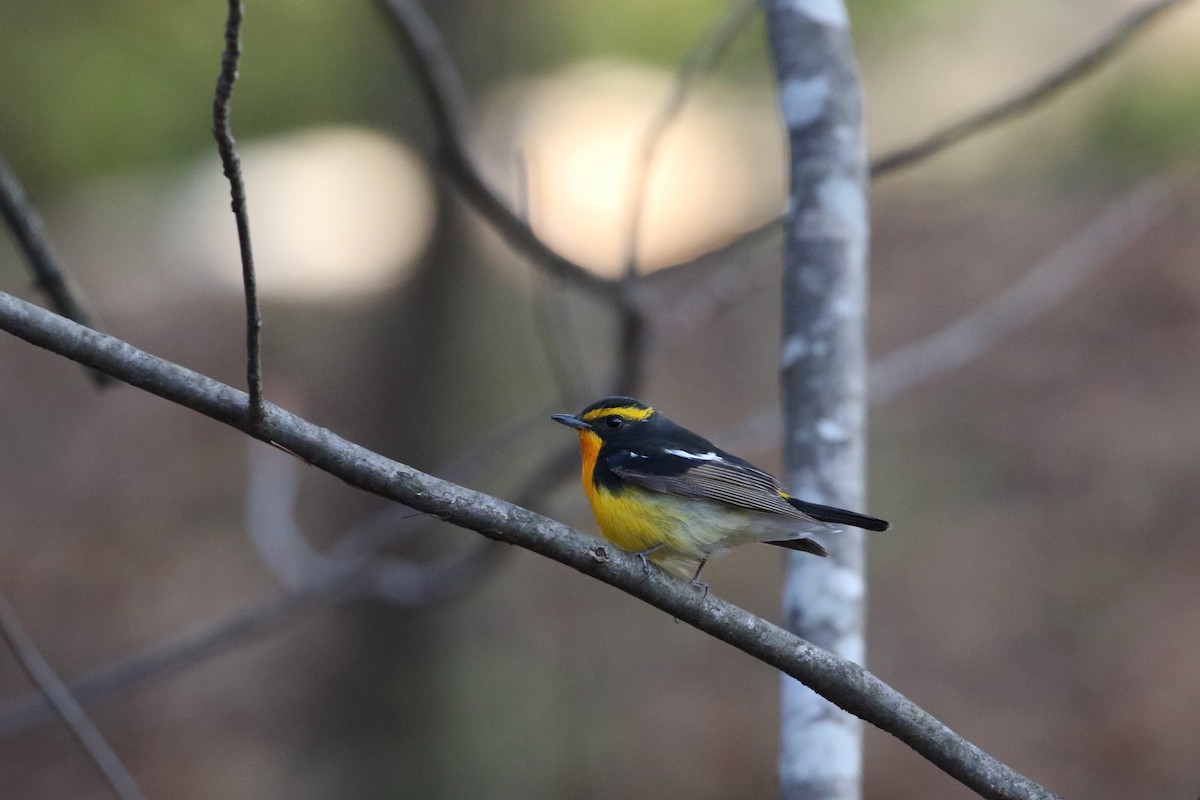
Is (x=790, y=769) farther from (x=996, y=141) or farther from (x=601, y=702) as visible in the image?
(x=996, y=141)

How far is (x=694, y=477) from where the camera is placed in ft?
12.1

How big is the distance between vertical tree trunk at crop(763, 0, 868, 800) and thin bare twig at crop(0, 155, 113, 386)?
212 centimetres

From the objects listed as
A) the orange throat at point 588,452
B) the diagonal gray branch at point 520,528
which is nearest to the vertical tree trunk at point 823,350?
the diagonal gray branch at point 520,528

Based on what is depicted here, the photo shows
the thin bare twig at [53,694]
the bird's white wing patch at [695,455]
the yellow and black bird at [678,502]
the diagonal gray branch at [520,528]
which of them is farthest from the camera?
the bird's white wing patch at [695,455]

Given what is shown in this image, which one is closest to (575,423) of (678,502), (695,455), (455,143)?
(695,455)

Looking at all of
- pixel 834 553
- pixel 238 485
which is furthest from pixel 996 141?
pixel 834 553

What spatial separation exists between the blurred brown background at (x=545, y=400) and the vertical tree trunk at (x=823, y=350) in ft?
12.2

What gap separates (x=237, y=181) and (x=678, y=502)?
2019mm

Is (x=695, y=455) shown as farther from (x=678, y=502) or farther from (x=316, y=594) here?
(x=316, y=594)

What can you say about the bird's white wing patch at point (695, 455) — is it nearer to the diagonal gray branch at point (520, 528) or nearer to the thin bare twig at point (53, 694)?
the diagonal gray branch at point (520, 528)

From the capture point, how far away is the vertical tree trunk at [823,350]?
3.02 m

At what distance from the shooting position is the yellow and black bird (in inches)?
139

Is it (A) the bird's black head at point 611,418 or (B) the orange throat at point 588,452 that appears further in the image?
(A) the bird's black head at point 611,418

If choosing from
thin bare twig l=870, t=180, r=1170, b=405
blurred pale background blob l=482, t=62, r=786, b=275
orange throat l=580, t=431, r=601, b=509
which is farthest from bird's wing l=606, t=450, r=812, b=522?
blurred pale background blob l=482, t=62, r=786, b=275
